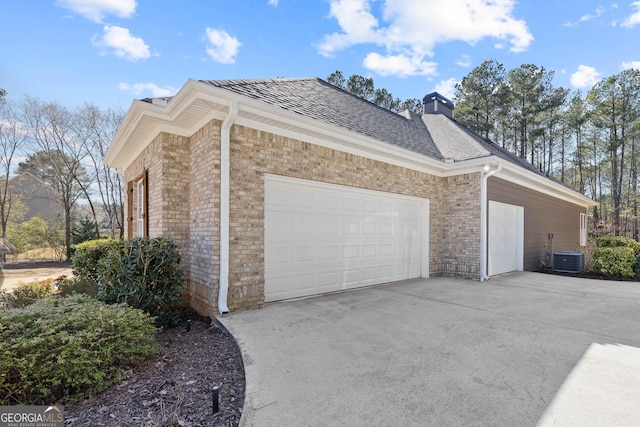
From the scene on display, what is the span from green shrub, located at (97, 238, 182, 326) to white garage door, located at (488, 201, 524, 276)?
7675mm

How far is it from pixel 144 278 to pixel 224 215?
54.2 inches

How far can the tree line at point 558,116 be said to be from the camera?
18578 millimetres

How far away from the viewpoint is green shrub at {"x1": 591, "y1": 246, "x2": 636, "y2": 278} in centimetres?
857

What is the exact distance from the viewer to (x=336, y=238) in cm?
613

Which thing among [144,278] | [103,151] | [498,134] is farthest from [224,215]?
[498,134]

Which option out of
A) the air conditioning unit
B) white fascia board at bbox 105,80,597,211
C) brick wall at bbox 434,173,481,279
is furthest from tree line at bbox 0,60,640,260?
brick wall at bbox 434,173,481,279

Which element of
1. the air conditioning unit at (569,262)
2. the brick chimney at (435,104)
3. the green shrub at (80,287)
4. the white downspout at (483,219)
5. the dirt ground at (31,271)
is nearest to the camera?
the green shrub at (80,287)

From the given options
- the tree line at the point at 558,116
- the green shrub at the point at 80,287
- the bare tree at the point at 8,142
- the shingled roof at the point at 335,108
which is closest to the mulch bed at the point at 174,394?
the green shrub at the point at 80,287

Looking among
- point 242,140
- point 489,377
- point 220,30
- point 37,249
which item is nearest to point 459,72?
point 220,30

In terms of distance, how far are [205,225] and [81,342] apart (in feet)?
7.51

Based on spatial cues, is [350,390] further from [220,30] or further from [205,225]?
[220,30]

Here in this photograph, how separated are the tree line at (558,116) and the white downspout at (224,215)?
16.6 metres

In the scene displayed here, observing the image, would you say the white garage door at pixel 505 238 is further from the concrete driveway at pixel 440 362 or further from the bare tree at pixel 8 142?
the bare tree at pixel 8 142

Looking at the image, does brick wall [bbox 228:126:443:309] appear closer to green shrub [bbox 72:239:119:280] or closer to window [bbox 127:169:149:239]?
window [bbox 127:169:149:239]
